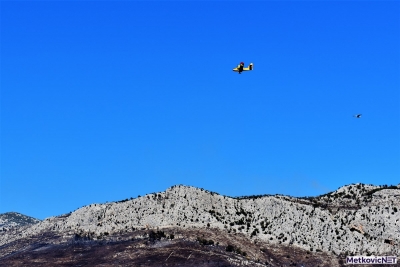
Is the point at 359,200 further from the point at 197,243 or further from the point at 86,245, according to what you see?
the point at 86,245

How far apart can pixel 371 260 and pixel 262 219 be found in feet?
58.8

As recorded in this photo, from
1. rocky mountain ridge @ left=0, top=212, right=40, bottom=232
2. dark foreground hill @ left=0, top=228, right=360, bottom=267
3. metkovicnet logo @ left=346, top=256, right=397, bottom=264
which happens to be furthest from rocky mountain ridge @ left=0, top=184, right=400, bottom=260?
rocky mountain ridge @ left=0, top=212, right=40, bottom=232

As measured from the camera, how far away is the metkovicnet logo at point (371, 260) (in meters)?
78.4

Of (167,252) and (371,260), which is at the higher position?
(167,252)

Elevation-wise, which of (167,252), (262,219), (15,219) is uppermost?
(15,219)

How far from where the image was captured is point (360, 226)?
294ft

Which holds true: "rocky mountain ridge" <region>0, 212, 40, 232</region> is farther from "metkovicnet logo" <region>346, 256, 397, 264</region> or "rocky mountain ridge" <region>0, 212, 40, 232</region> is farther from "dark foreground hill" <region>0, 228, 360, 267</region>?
"metkovicnet logo" <region>346, 256, 397, 264</region>

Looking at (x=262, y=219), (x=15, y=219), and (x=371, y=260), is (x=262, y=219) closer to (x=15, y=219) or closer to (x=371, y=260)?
(x=371, y=260)

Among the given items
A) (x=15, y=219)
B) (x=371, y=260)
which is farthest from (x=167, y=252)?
(x=15, y=219)

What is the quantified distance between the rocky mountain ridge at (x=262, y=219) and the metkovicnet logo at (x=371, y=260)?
2324 millimetres

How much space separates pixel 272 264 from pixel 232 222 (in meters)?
14.6

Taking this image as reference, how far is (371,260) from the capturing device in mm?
79000

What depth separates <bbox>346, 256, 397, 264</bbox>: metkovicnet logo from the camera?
257ft

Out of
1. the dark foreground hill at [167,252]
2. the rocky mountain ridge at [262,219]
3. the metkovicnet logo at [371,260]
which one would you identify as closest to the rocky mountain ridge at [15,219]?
the rocky mountain ridge at [262,219]
